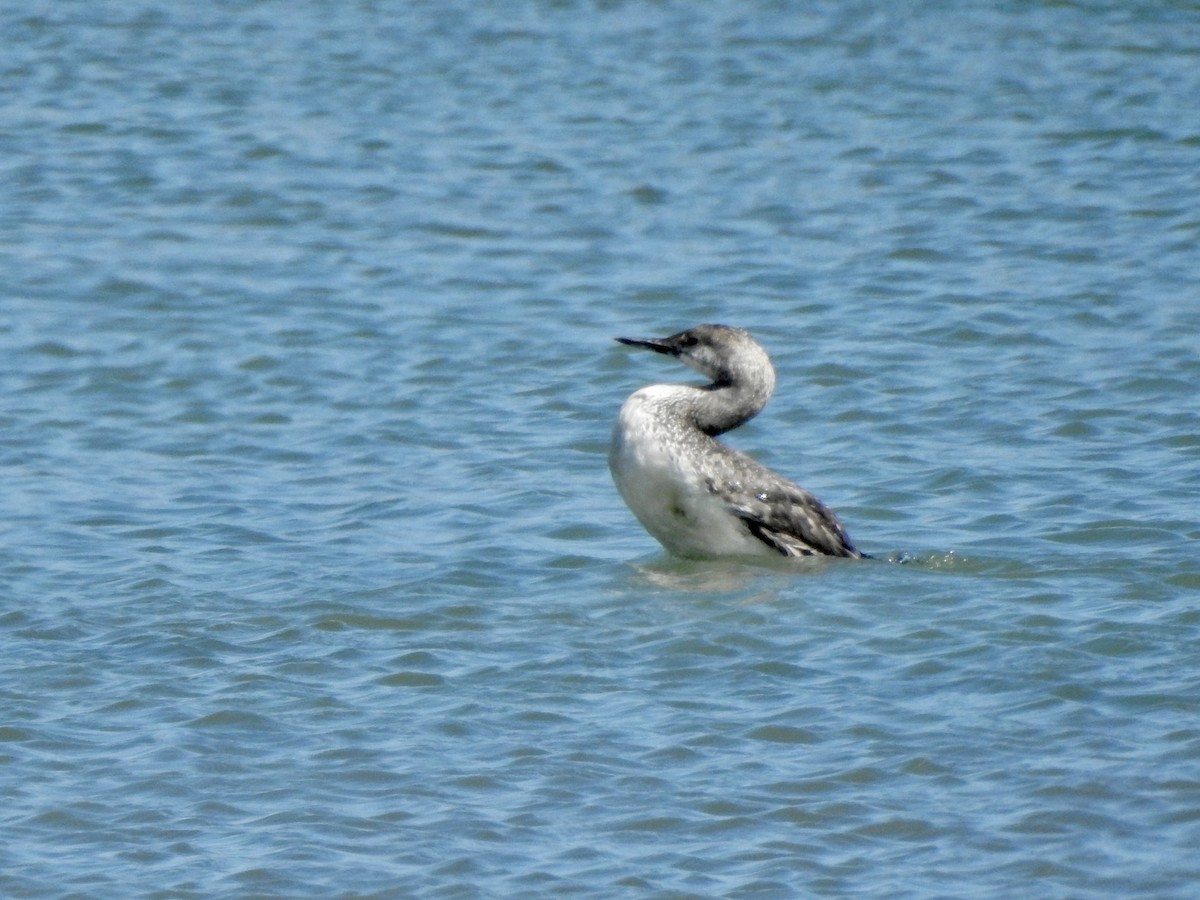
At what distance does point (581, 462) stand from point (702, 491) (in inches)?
68.9

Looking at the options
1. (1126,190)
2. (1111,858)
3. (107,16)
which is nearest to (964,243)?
(1126,190)

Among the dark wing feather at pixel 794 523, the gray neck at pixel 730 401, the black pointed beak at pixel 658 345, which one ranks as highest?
the black pointed beak at pixel 658 345

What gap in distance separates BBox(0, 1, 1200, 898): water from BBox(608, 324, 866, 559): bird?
235 millimetres

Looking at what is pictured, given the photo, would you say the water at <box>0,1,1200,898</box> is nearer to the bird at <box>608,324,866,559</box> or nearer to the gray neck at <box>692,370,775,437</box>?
the bird at <box>608,324,866,559</box>

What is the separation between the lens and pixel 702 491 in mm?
8953

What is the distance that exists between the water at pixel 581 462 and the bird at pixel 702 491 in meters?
0.23

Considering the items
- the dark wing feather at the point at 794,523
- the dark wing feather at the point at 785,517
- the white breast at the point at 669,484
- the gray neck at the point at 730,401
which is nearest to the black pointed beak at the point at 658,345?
the gray neck at the point at 730,401

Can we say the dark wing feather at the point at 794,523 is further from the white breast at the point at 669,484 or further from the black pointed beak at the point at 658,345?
the black pointed beak at the point at 658,345

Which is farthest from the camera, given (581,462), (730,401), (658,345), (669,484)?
(581,462)

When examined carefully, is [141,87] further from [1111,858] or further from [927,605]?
[1111,858]

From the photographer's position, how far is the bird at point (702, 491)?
895cm

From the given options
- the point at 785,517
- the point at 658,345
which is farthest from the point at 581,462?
the point at 785,517

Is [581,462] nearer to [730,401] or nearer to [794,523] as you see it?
[730,401]

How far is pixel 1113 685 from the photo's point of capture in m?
7.16
